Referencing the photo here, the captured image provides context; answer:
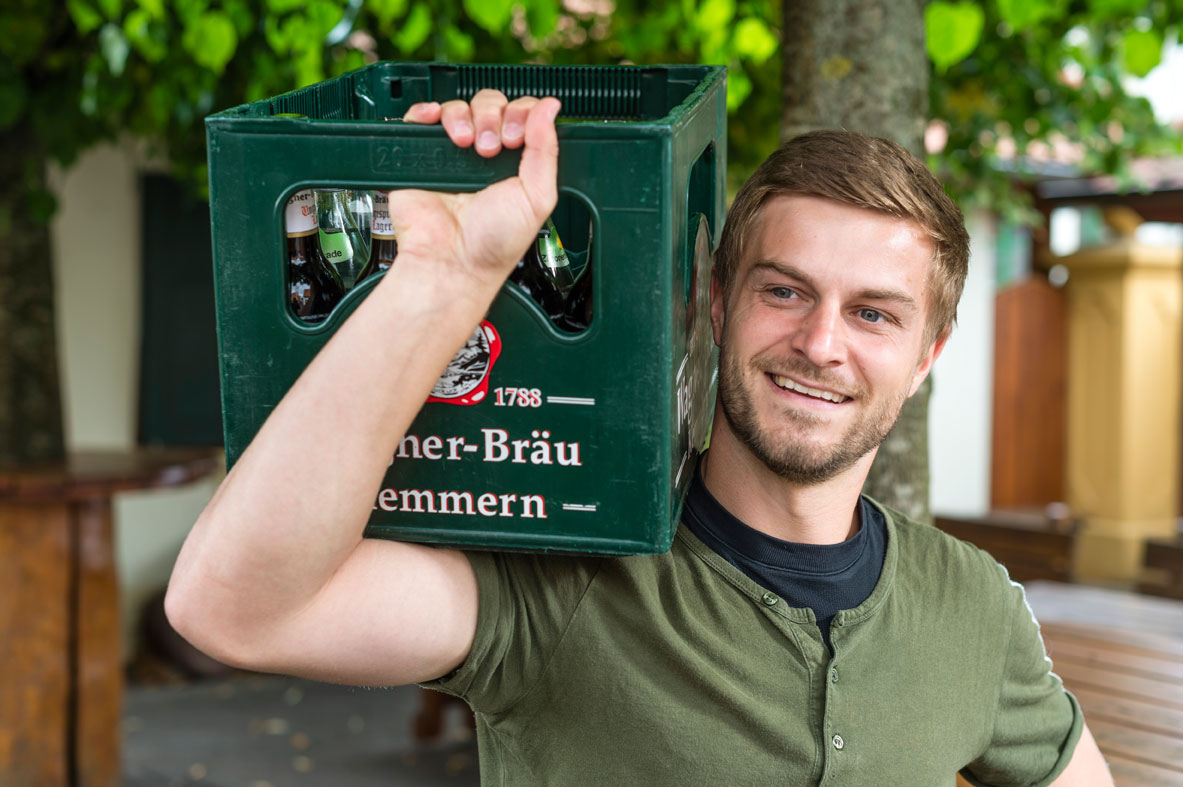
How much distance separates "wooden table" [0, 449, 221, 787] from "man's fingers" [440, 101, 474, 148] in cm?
274

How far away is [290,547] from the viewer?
44.6 inches

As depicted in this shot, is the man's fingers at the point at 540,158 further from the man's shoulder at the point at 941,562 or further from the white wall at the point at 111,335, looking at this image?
the white wall at the point at 111,335

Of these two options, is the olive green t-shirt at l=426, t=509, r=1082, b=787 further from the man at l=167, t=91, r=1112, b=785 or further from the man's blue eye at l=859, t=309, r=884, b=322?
the man's blue eye at l=859, t=309, r=884, b=322

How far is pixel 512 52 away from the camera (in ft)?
12.1

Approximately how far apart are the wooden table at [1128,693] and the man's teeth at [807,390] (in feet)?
3.50

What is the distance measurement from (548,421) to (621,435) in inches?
3.0

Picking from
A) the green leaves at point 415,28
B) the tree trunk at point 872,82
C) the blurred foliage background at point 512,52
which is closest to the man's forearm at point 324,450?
the tree trunk at point 872,82

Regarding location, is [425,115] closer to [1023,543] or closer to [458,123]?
[458,123]

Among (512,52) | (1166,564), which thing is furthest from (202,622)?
(1166,564)

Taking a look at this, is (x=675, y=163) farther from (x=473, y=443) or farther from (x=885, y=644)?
(x=885, y=644)

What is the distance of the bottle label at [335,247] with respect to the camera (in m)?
1.26

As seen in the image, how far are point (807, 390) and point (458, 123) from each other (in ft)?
1.81

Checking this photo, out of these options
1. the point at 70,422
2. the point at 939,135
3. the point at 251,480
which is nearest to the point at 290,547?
the point at 251,480

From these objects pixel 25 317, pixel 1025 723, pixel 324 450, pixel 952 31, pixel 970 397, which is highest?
pixel 952 31
